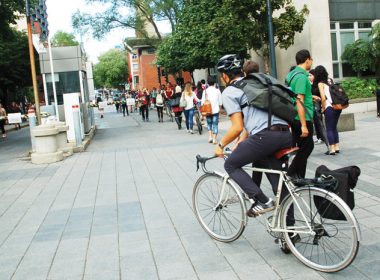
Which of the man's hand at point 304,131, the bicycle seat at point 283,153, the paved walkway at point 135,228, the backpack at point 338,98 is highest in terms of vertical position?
the backpack at point 338,98

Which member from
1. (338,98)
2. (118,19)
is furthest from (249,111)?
(118,19)

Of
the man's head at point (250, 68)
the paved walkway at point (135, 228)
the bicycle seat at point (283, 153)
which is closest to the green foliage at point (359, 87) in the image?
the paved walkway at point (135, 228)

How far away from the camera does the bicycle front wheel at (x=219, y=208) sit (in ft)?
14.8

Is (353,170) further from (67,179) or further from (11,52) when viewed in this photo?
(11,52)

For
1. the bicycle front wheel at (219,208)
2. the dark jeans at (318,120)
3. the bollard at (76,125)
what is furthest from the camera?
the bollard at (76,125)

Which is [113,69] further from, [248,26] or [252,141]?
[252,141]

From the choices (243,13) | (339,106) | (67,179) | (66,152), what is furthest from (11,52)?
(339,106)

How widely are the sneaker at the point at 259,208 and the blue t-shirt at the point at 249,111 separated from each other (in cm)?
63

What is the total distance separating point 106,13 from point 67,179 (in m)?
35.9

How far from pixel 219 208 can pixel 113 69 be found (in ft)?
352

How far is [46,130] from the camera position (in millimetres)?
11547

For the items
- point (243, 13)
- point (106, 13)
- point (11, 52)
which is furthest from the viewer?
point (106, 13)

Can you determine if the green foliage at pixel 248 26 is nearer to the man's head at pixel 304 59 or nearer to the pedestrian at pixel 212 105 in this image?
the pedestrian at pixel 212 105

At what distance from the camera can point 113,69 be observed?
109125 millimetres
